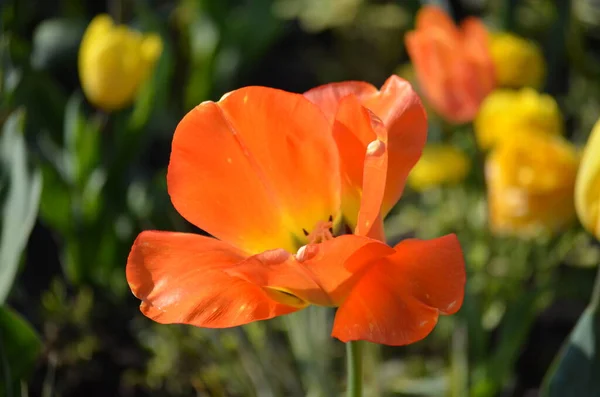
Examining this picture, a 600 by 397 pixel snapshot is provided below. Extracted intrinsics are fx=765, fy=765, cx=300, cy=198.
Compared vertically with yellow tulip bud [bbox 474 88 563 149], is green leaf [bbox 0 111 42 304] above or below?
above

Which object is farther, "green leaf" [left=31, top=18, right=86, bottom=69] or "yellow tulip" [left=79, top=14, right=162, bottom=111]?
"green leaf" [left=31, top=18, right=86, bottom=69]

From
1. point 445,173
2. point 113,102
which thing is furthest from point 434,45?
point 113,102

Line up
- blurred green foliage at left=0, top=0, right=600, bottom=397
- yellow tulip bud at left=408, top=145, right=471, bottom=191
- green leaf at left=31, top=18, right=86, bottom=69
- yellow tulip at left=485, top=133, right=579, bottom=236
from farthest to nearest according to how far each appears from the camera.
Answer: green leaf at left=31, top=18, right=86, bottom=69
yellow tulip bud at left=408, top=145, right=471, bottom=191
blurred green foliage at left=0, top=0, right=600, bottom=397
yellow tulip at left=485, top=133, right=579, bottom=236

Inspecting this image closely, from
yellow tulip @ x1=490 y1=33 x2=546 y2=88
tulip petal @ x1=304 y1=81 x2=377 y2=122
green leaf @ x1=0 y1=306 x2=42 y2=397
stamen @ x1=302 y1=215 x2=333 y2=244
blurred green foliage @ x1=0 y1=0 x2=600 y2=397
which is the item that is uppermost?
tulip petal @ x1=304 y1=81 x2=377 y2=122

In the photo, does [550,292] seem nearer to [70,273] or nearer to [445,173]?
[445,173]

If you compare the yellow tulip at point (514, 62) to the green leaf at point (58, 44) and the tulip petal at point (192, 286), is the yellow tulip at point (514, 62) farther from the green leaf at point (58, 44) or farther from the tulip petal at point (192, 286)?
the green leaf at point (58, 44)

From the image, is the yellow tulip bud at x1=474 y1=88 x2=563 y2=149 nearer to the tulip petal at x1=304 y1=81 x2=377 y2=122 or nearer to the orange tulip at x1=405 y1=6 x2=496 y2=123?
the orange tulip at x1=405 y1=6 x2=496 y2=123

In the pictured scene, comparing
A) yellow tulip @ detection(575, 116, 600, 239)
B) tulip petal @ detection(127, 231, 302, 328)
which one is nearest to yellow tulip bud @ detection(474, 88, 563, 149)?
yellow tulip @ detection(575, 116, 600, 239)

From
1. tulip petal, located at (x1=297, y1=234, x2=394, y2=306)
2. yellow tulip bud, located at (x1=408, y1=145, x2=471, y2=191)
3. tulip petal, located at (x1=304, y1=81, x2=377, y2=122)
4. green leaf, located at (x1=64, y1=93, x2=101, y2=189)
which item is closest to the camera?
tulip petal, located at (x1=297, y1=234, x2=394, y2=306)
